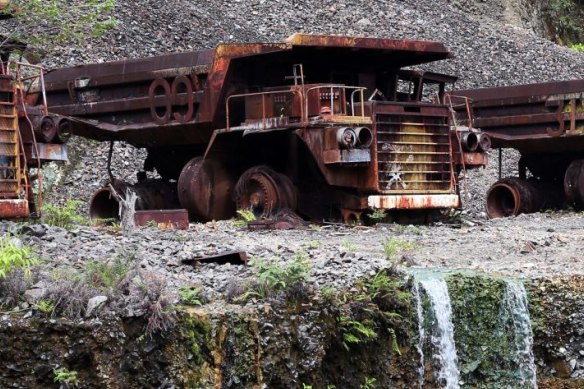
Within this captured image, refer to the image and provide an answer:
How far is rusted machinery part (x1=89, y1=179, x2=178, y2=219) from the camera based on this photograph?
1909cm

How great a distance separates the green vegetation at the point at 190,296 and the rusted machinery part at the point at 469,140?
9.94 meters

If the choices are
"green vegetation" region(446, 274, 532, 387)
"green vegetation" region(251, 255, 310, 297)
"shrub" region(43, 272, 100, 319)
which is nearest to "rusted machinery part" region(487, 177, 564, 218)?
"green vegetation" region(446, 274, 532, 387)

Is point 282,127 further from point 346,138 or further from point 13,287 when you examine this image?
point 13,287

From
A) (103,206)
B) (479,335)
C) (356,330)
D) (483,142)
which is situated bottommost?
(479,335)

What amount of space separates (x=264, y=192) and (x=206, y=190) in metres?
1.13

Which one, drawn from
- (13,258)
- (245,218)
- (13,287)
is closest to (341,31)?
(245,218)

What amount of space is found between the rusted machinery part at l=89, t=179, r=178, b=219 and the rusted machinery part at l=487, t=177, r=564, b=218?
5937 millimetres

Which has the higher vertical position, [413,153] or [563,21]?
[563,21]

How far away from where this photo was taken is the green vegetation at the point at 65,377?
8.05m

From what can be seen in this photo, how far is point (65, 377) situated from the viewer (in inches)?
318

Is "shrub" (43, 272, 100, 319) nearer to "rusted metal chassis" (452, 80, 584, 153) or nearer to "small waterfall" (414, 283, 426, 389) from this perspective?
"small waterfall" (414, 283, 426, 389)

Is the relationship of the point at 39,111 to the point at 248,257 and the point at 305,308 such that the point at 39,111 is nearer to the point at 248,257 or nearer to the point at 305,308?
the point at 248,257

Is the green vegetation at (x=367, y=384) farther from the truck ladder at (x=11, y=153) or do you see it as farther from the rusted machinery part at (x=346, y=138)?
the rusted machinery part at (x=346, y=138)

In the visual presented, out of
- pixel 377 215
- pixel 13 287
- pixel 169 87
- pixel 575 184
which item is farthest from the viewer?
pixel 575 184
